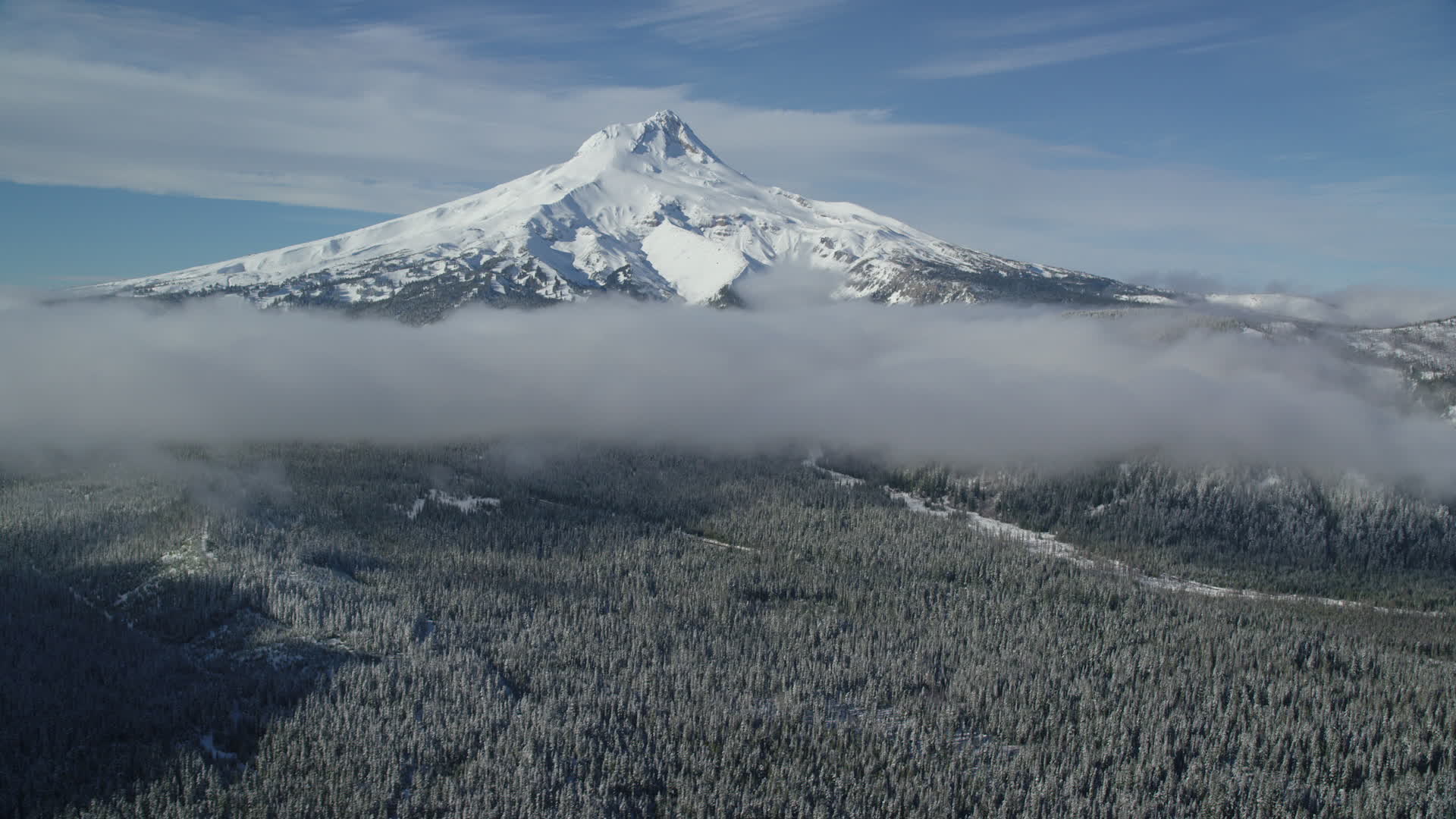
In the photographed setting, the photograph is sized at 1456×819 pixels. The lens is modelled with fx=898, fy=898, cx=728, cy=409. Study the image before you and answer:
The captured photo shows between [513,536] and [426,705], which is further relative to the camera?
[513,536]

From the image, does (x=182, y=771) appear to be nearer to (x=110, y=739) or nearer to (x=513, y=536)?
(x=110, y=739)

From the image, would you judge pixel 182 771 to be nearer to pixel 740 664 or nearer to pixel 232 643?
pixel 232 643

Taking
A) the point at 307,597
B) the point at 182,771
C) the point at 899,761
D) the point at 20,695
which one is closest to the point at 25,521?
the point at 307,597

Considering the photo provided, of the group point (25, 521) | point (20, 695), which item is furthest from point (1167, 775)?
point (25, 521)

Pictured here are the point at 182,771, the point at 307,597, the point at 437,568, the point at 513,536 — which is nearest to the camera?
the point at 182,771

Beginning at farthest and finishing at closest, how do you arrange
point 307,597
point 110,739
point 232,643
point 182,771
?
point 307,597
point 232,643
point 110,739
point 182,771

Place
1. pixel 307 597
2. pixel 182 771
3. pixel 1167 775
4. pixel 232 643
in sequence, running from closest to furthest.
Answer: pixel 182 771 < pixel 1167 775 < pixel 232 643 < pixel 307 597

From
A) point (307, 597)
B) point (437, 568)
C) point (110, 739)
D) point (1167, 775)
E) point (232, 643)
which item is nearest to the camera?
point (110, 739)
